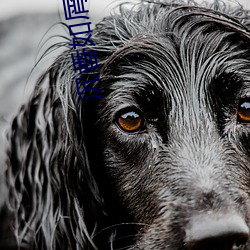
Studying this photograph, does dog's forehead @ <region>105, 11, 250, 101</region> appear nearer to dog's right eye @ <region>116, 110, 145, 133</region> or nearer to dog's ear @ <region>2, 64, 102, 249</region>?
dog's right eye @ <region>116, 110, 145, 133</region>

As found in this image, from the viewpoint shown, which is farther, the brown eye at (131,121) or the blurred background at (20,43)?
the blurred background at (20,43)

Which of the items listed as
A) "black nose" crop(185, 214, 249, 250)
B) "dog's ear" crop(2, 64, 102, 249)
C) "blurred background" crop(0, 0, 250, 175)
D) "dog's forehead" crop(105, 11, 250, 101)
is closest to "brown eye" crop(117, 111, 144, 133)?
"dog's forehead" crop(105, 11, 250, 101)

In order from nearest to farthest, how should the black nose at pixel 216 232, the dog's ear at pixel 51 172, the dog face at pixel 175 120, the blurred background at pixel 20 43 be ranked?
the black nose at pixel 216 232, the dog face at pixel 175 120, the dog's ear at pixel 51 172, the blurred background at pixel 20 43

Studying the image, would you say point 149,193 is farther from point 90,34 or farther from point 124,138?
point 90,34

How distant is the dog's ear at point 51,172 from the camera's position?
3.30 m

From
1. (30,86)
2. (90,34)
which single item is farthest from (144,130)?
(30,86)

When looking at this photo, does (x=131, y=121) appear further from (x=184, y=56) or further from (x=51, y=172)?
(x=51, y=172)

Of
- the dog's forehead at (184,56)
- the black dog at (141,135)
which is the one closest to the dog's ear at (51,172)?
the black dog at (141,135)

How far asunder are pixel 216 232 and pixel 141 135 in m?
0.62

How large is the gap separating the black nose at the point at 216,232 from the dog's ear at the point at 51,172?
2.30 feet

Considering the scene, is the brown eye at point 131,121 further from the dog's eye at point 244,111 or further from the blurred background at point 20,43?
the blurred background at point 20,43

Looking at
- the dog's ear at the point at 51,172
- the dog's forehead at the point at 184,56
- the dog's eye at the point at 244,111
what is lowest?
the dog's ear at the point at 51,172

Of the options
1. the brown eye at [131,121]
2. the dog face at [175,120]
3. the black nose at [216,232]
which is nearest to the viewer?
the black nose at [216,232]

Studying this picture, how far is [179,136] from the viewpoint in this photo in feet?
10.1
